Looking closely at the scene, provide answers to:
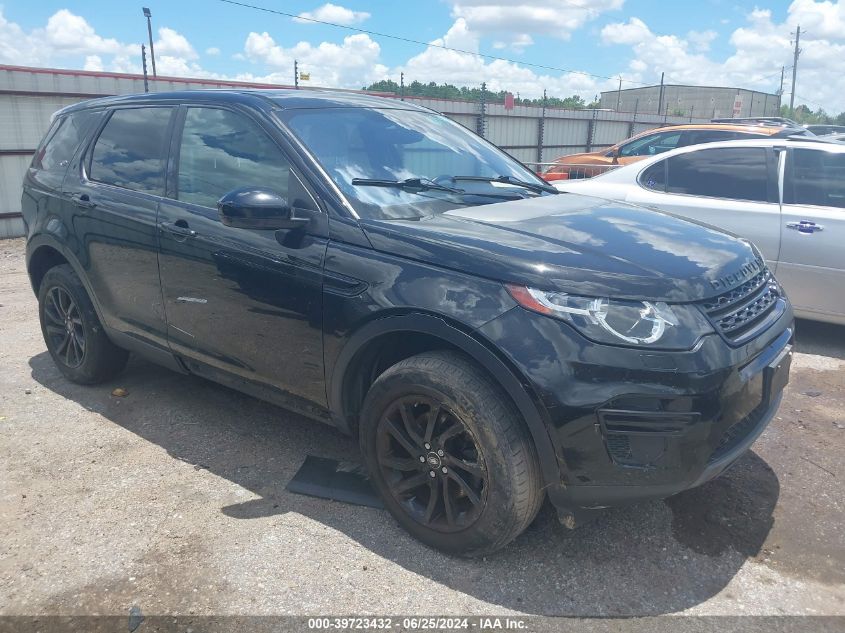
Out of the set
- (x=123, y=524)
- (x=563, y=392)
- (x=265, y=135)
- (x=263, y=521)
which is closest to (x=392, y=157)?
(x=265, y=135)

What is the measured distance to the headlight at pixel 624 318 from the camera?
7.88ft

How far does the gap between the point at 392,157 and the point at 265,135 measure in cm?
62

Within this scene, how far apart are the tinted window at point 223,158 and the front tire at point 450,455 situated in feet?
3.77

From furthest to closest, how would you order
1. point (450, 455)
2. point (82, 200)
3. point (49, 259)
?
point (49, 259) < point (82, 200) < point (450, 455)

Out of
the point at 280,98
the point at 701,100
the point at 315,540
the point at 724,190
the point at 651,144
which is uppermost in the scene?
the point at 701,100

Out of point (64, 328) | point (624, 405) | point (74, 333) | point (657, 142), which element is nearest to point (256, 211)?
point (624, 405)

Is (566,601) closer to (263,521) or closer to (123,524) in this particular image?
(263,521)

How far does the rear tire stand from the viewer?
441 cm

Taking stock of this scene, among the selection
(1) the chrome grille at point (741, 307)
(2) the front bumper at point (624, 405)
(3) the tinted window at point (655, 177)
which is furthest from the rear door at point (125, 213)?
(3) the tinted window at point (655, 177)

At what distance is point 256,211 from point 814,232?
4358 mm

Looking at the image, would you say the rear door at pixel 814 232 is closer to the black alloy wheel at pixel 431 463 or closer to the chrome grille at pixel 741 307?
the chrome grille at pixel 741 307

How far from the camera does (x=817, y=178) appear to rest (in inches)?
213

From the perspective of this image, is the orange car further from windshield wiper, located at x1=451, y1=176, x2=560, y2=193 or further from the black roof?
the black roof

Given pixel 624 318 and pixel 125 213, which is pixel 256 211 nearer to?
pixel 125 213
